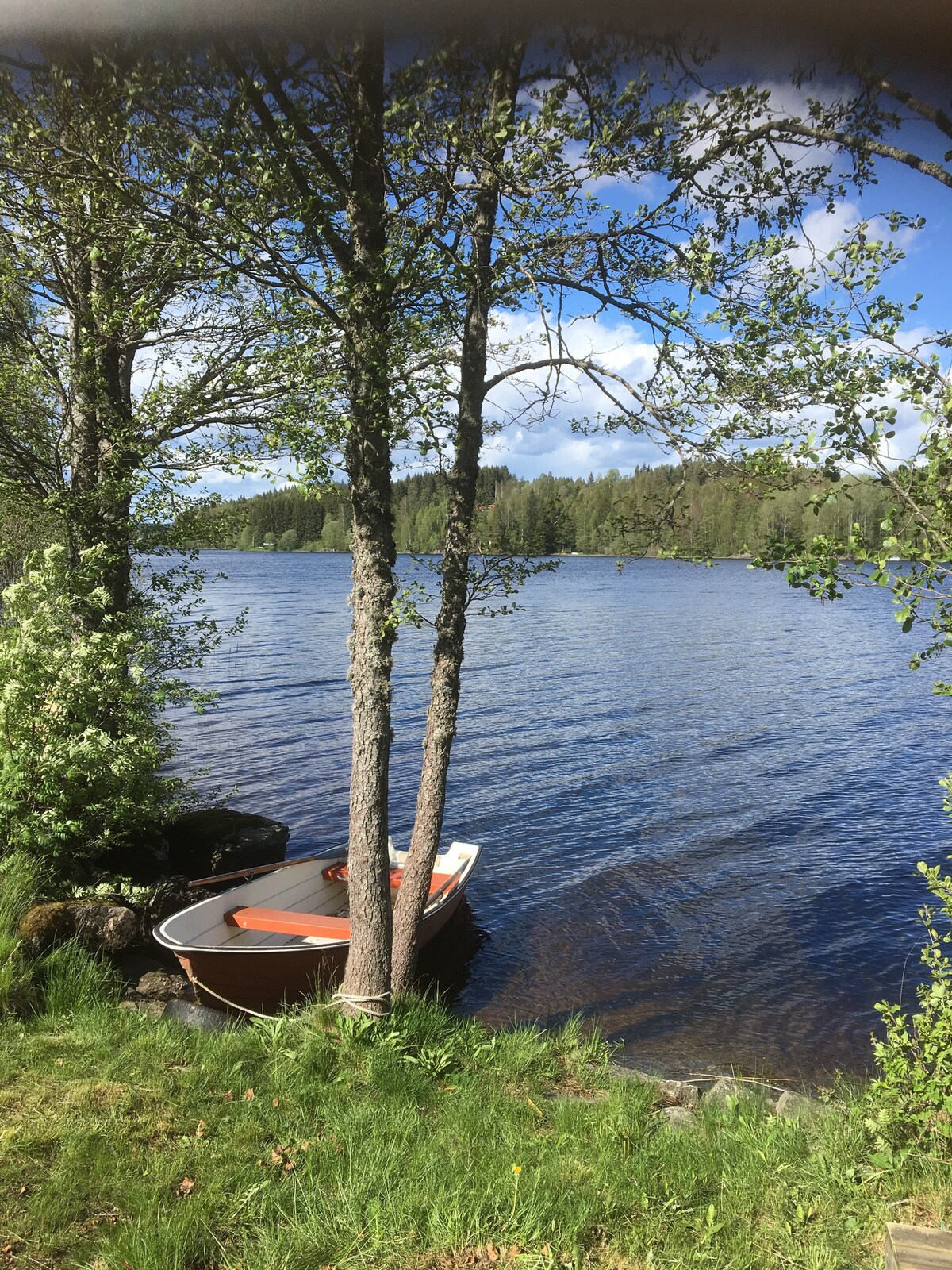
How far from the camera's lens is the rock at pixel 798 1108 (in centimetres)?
609

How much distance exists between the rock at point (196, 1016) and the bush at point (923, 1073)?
5.14 metres

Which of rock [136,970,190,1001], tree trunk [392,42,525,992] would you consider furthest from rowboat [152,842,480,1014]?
tree trunk [392,42,525,992]

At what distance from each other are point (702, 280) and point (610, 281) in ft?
6.19

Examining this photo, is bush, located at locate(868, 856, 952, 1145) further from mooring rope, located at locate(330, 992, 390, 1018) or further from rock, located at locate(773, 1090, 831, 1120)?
mooring rope, located at locate(330, 992, 390, 1018)

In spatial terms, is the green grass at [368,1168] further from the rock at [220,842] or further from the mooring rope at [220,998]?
the rock at [220,842]

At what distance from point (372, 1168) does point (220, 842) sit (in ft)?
34.9

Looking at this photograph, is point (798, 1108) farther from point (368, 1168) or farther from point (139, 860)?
point (139, 860)

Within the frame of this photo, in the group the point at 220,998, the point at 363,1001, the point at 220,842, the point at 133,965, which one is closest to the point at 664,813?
the point at 220,842

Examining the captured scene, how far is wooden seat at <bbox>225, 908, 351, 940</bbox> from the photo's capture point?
394 inches

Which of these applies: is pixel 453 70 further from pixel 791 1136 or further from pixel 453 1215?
pixel 791 1136

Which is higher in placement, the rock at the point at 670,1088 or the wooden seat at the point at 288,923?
the wooden seat at the point at 288,923

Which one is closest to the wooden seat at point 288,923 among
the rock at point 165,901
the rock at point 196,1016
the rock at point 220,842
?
the rock at point 165,901

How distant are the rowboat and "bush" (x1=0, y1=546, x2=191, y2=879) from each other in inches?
60.5

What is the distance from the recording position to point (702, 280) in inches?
210
